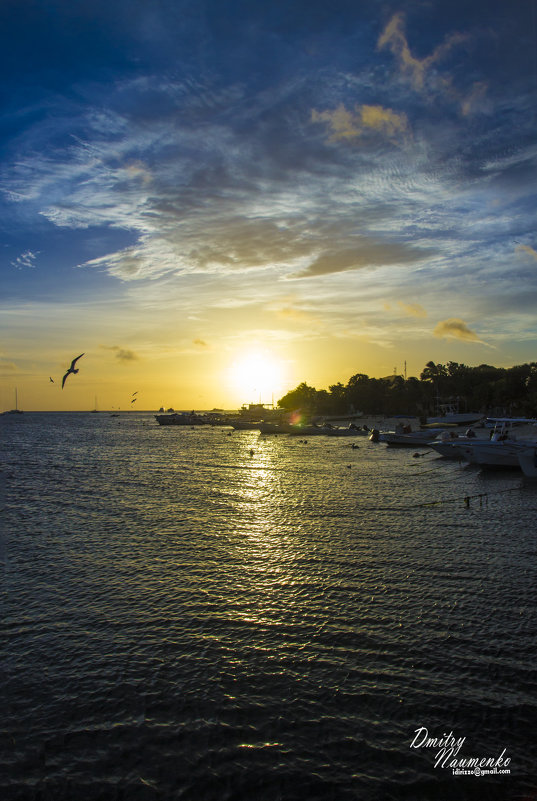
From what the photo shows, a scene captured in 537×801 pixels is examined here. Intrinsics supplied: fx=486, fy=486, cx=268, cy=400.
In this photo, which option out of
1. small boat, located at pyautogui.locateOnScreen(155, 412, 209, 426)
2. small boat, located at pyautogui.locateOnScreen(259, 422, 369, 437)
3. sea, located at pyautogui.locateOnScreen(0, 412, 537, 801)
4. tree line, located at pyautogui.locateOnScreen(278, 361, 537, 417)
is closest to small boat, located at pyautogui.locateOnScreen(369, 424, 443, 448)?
small boat, located at pyautogui.locateOnScreen(259, 422, 369, 437)

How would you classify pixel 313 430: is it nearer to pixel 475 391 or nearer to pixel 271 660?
pixel 475 391

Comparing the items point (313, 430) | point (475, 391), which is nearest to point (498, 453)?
point (313, 430)

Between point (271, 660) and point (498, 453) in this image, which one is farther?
point (498, 453)

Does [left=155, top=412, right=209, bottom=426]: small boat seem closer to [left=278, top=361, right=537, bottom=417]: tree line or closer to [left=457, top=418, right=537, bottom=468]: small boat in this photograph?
[left=278, top=361, right=537, bottom=417]: tree line

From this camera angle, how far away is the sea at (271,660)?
29.3 feet

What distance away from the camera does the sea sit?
8938 millimetres

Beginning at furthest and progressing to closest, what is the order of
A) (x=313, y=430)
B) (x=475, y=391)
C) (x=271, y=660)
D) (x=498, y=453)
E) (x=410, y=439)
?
(x=475, y=391) < (x=313, y=430) < (x=410, y=439) < (x=498, y=453) < (x=271, y=660)

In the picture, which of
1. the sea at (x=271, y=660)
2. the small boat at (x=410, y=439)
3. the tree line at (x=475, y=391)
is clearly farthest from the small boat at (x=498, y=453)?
the tree line at (x=475, y=391)

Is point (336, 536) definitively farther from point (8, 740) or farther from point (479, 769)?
point (8, 740)

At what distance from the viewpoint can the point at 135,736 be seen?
9883mm

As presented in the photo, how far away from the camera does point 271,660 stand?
1251 centimetres

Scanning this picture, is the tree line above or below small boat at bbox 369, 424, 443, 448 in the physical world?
above

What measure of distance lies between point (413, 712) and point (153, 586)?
10.3 metres

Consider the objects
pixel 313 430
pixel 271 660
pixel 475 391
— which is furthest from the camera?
pixel 475 391
